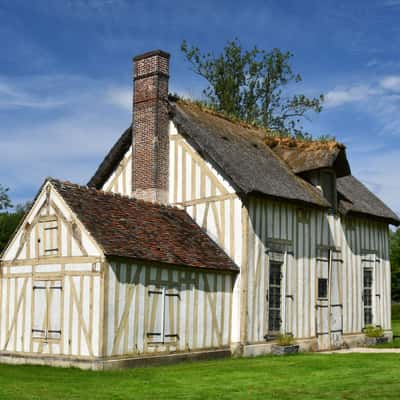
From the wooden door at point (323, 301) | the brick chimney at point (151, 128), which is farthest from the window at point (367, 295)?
the brick chimney at point (151, 128)

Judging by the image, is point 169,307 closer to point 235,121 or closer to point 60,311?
point 60,311

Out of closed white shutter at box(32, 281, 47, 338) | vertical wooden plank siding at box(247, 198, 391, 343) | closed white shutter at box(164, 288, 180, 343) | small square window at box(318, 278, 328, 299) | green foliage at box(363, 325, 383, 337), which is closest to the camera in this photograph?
closed white shutter at box(32, 281, 47, 338)

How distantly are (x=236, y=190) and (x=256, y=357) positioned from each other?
13.8ft

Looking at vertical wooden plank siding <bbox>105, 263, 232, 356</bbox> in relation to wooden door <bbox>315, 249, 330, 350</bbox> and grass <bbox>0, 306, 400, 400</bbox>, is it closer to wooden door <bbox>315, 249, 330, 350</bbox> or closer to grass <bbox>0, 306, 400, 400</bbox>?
grass <bbox>0, 306, 400, 400</bbox>

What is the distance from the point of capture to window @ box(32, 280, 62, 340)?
15.6 m

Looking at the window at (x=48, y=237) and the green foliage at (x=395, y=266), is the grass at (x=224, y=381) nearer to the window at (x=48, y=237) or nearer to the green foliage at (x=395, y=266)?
the window at (x=48, y=237)

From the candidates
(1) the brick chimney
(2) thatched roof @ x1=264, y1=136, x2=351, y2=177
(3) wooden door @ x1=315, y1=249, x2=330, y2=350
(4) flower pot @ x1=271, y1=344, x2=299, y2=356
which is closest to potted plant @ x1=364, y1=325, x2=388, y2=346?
(3) wooden door @ x1=315, y1=249, x2=330, y2=350

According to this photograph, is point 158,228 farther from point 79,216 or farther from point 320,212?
point 320,212

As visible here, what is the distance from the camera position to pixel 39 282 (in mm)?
16172

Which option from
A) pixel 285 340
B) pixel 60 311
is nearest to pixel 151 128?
pixel 60 311

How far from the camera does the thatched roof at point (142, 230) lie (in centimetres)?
1543

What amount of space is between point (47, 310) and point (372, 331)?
35.7ft

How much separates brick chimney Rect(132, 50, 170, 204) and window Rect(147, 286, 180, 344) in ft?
13.1

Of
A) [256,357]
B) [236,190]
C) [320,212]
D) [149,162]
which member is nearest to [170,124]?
[149,162]
